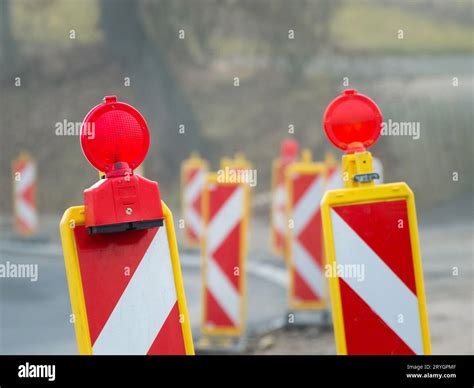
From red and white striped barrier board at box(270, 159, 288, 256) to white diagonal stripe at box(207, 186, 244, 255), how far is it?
17.0 feet

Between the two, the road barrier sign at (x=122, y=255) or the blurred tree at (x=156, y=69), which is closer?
the road barrier sign at (x=122, y=255)

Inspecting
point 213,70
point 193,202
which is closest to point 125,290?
point 193,202

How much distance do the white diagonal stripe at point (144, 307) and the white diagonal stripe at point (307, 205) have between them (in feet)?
20.7

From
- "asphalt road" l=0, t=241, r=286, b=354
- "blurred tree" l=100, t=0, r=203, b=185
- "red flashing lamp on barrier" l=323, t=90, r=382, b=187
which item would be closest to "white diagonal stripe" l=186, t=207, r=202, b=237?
"asphalt road" l=0, t=241, r=286, b=354

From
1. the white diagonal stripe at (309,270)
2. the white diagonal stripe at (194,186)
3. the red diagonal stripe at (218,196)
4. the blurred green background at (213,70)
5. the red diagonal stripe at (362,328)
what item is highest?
the blurred green background at (213,70)

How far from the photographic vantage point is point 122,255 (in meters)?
3.90

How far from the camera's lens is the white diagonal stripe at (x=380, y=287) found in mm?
4469

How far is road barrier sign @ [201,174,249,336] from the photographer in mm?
9211

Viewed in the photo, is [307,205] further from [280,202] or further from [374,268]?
[374,268]

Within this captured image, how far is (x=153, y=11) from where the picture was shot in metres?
28.0

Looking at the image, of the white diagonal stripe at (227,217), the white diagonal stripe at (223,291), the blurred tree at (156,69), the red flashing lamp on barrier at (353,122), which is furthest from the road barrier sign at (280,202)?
the blurred tree at (156,69)

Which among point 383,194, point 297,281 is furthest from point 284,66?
point 383,194

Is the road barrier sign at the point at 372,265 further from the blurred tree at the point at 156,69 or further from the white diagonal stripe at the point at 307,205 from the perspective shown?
the blurred tree at the point at 156,69

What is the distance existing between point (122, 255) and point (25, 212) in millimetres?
14389
